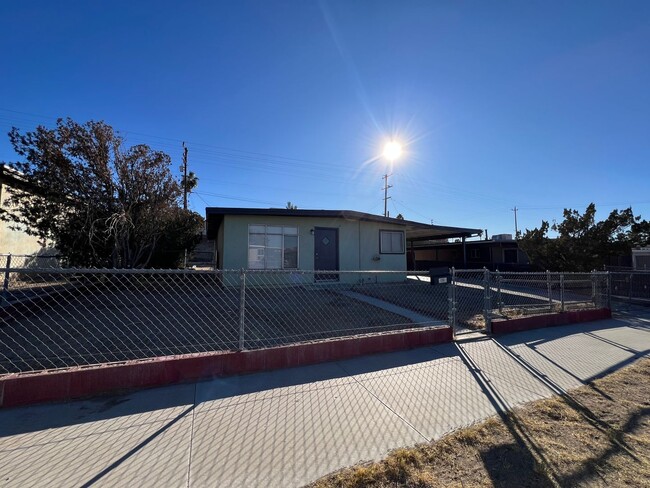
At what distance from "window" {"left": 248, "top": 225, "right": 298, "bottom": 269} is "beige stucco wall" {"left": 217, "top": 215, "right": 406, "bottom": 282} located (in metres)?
0.17

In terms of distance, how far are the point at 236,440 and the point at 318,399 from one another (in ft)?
3.15

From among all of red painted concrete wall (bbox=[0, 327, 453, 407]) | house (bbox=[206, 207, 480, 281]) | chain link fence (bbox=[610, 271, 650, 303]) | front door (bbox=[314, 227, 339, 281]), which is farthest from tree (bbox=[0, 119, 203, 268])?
chain link fence (bbox=[610, 271, 650, 303])

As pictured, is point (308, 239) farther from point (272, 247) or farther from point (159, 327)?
point (159, 327)

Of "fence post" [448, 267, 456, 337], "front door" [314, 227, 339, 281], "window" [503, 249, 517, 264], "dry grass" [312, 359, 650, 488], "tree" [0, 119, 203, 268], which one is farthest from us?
"window" [503, 249, 517, 264]

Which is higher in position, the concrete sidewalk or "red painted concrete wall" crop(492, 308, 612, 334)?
"red painted concrete wall" crop(492, 308, 612, 334)

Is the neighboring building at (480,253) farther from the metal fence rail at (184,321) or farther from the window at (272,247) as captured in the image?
the metal fence rail at (184,321)

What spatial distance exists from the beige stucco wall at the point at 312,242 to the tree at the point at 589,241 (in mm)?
7180

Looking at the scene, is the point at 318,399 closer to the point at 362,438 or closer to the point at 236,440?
the point at 362,438

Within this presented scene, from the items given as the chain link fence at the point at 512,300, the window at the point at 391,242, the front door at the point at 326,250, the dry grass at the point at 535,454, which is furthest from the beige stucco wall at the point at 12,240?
the chain link fence at the point at 512,300

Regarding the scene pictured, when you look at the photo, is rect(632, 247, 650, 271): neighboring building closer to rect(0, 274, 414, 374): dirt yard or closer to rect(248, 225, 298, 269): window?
rect(0, 274, 414, 374): dirt yard

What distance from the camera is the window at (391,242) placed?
13.3 metres

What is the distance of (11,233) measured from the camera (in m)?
11.9

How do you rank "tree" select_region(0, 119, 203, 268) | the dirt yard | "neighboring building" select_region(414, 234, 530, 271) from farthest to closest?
1. "neighboring building" select_region(414, 234, 530, 271)
2. "tree" select_region(0, 119, 203, 268)
3. the dirt yard

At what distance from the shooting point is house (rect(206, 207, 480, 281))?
10844 millimetres
